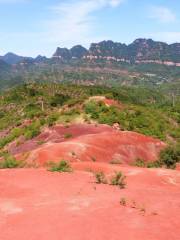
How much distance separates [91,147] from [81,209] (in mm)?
18130

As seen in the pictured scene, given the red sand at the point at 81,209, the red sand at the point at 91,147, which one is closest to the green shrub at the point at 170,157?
the red sand at the point at 91,147

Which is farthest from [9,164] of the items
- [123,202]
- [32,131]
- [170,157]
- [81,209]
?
[32,131]

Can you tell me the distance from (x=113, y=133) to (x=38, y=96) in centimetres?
5368

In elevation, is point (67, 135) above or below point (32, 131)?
above

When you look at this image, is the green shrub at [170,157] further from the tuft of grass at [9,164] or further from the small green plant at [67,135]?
the tuft of grass at [9,164]

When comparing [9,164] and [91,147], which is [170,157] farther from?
[9,164]

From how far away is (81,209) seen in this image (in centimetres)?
1392

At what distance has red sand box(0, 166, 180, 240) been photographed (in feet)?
38.8

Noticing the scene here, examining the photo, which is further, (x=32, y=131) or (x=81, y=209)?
(x=32, y=131)

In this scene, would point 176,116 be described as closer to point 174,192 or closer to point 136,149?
point 136,149

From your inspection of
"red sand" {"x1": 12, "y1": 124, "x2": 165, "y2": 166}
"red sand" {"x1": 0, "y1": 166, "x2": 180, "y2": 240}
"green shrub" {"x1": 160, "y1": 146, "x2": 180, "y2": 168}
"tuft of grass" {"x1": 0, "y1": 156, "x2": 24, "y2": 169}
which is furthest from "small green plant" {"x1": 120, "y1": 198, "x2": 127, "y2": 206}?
"green shrub" {"x1": 160, "y1": 146, "x2": 180, "y2": 168}

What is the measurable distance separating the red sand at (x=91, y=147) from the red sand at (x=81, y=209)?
29.4ft

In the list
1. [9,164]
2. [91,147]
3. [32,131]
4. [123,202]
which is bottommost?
[32,131]

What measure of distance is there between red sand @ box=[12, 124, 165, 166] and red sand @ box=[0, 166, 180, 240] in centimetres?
895
